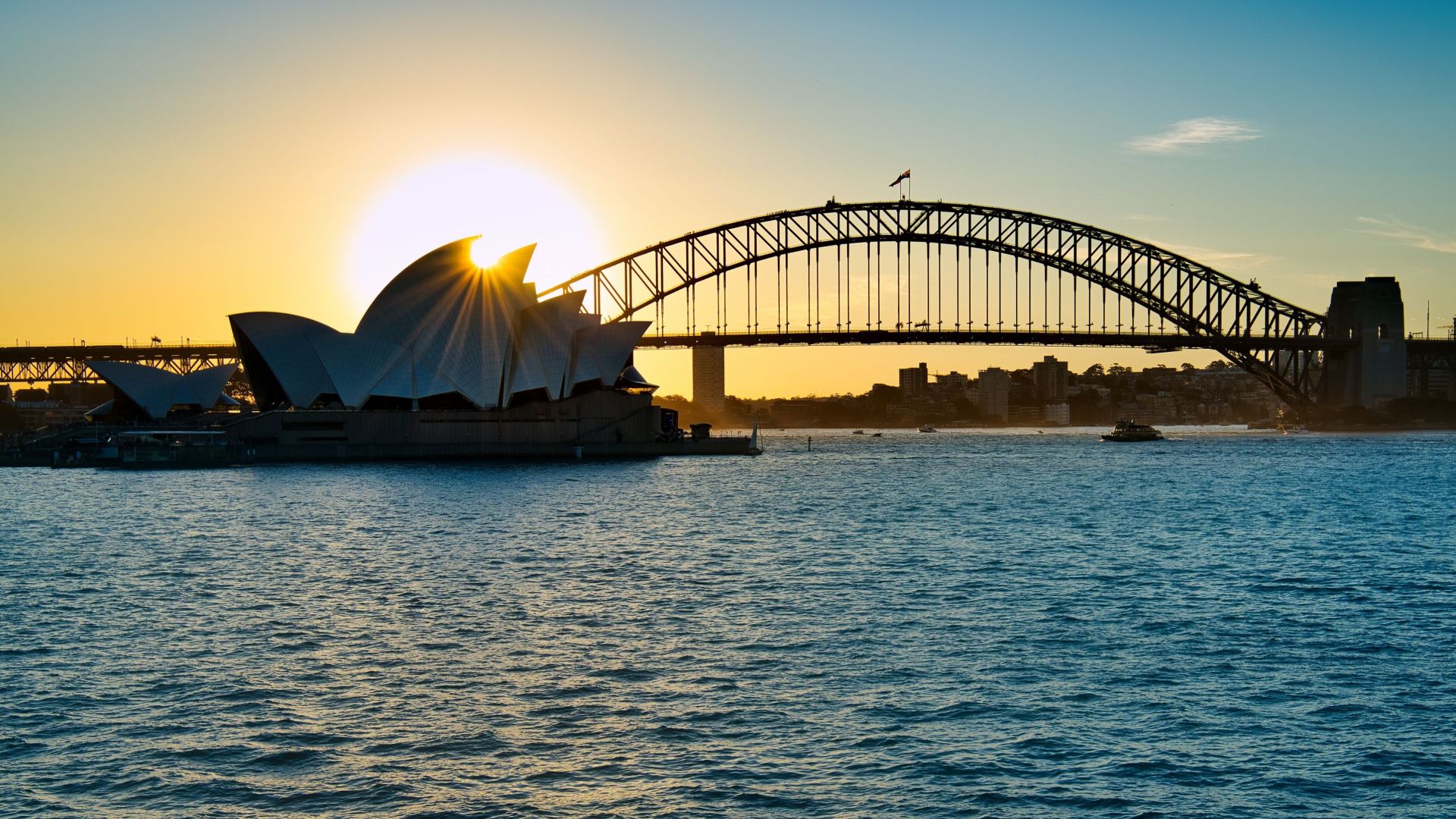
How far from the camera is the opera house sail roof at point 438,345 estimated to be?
92.4 meters

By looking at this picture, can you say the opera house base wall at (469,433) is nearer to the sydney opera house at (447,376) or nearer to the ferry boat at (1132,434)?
the sydney opera house at (447,376)

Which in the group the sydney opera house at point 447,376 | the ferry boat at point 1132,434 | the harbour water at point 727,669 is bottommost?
the harbour water at point 727,669

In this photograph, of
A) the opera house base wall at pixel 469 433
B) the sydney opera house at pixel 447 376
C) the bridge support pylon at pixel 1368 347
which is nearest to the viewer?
the opera house base wall at pixel 469 433

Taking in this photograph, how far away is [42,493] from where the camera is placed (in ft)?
195

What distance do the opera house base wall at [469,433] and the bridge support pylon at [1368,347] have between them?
263 ft

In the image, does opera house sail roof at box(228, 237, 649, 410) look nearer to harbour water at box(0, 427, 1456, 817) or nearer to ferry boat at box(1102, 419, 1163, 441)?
harbour water at box(0, 427, 1456, 817)

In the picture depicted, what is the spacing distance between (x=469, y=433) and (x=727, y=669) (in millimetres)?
80571

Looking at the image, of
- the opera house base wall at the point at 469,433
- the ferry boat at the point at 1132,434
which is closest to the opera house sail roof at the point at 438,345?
the opera house base wall at the point at 469,433

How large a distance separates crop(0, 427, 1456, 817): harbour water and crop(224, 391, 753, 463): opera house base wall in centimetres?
4936

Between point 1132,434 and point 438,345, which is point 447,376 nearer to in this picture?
point 438,345

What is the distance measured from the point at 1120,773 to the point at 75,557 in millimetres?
28014

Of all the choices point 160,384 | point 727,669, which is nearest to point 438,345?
point 160,384

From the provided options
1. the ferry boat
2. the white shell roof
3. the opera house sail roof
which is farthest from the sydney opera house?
the ferry boat

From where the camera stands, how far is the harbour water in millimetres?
13570
